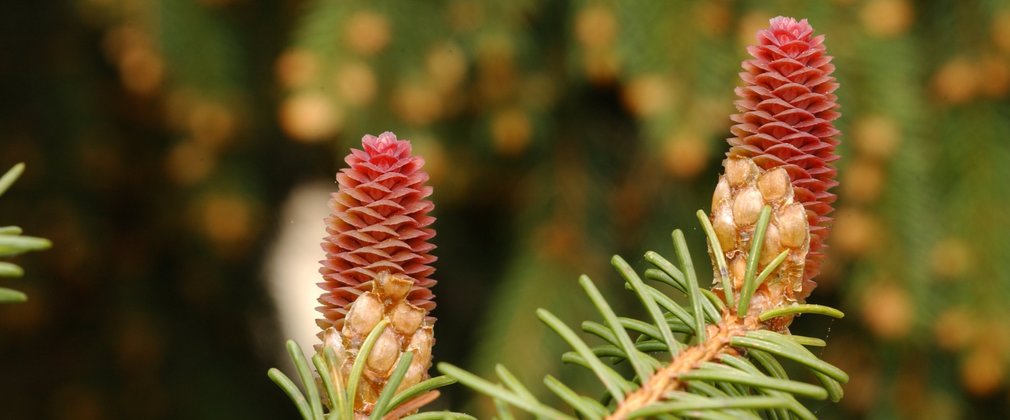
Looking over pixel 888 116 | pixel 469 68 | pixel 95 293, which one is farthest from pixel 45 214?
pixel 888 116

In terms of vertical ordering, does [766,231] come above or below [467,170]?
below

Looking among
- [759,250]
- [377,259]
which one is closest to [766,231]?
[759,250]

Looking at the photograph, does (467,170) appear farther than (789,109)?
Yes

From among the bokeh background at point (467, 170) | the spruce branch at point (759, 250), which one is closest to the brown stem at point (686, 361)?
the spruce branch at point (759, 250)

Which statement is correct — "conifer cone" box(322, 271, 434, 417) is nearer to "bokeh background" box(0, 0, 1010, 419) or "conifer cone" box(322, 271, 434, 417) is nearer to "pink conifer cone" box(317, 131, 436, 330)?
"pink conifer cone" box(317, 131, 436, 330)

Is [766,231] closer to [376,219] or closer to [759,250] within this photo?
[759,250]

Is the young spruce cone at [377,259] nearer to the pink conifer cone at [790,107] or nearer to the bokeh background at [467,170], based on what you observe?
the pink conifer cone at [790,107]
